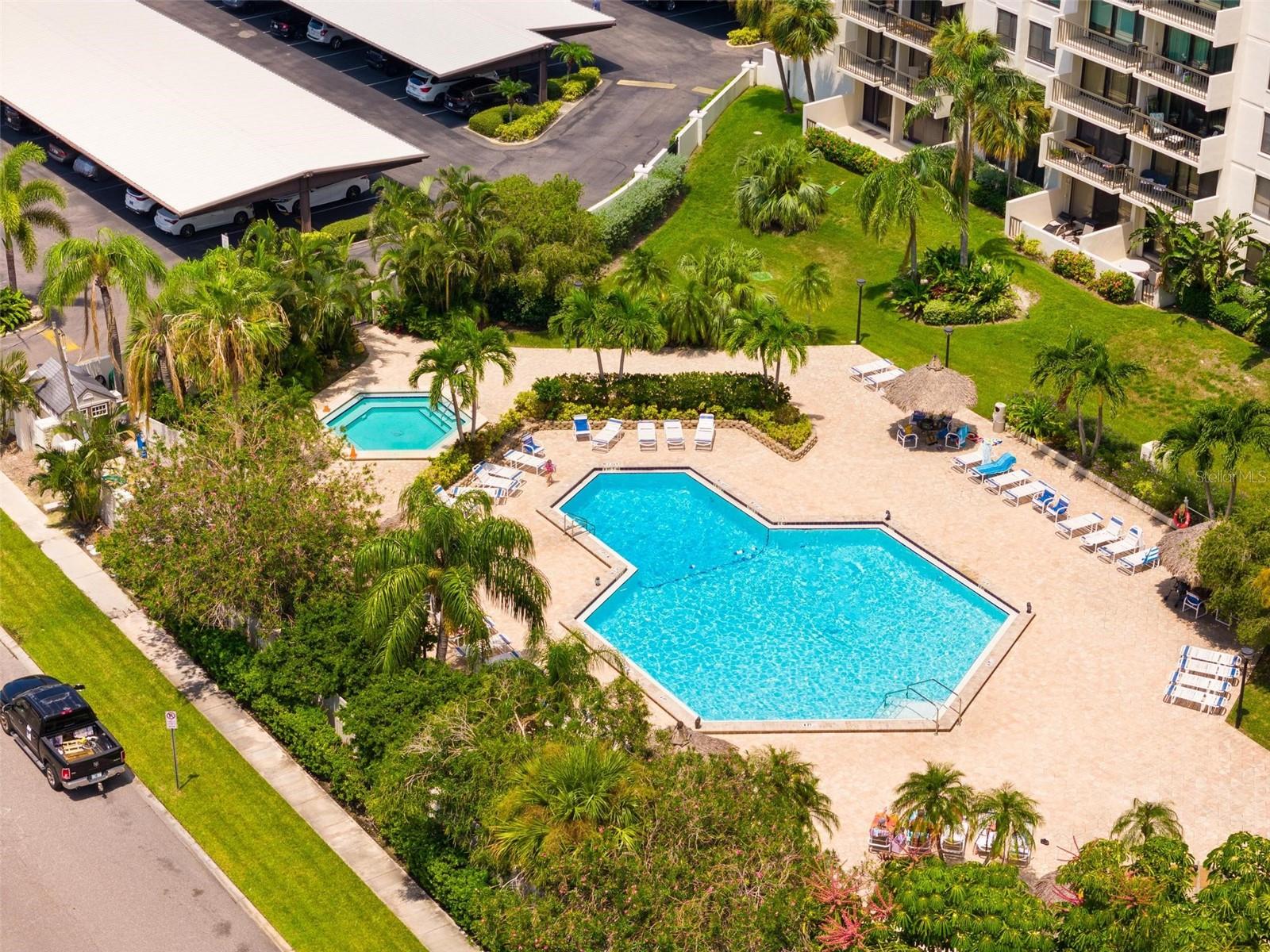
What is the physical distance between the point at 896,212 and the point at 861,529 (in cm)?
1382

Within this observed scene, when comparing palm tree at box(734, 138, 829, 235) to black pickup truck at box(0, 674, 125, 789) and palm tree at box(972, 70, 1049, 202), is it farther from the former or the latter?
black pickup truck at box(0, 674, 125, 789)

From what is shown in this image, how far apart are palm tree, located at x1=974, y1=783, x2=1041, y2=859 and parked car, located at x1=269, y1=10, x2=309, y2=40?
61.6 meters

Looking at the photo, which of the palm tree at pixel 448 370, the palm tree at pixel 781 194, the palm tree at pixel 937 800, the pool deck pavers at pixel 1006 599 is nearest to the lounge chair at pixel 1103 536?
the pool deck pavers at pixel 1006 599

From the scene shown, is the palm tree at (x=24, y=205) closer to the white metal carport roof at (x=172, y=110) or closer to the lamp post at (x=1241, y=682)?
the white metal carport roof at (x=172, y=110)

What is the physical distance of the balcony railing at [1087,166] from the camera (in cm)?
6000

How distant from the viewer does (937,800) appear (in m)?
35.2

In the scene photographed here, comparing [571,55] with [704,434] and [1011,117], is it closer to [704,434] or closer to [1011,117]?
[1011,117]

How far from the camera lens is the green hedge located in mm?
63250

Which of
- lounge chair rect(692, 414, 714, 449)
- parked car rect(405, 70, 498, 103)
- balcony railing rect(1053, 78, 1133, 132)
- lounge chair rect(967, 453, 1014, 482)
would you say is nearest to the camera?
lounge chair rect(967, 453, 1014, 482)

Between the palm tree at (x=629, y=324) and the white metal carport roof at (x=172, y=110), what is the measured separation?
52.4 ft

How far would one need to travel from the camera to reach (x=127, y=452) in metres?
44.8

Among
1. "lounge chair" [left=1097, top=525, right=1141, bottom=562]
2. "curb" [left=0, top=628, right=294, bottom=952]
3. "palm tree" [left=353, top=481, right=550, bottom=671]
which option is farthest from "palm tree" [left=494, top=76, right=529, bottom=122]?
"curb" [left=0, top=628, right=294, bottom=952]

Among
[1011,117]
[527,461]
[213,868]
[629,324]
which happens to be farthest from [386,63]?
[213,868]

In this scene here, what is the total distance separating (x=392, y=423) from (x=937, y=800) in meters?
25.8
